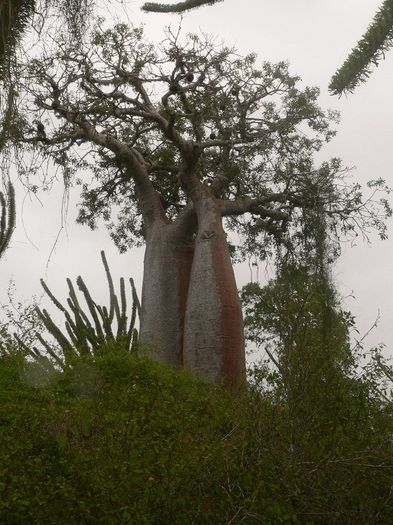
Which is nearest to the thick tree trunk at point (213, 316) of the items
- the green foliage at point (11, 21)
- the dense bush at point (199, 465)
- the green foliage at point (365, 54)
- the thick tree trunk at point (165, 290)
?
the thick tree trunk at point (165, 290)

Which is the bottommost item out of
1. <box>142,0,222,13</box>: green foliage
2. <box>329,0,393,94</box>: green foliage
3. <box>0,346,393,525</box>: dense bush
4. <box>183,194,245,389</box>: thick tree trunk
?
<box>0,346,393,525</box>: dense bush

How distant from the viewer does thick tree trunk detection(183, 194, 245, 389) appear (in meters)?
11.0

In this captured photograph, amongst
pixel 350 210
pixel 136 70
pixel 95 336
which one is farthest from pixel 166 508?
pixel 350 210

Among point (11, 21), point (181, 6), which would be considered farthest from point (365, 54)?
point (11, 21)

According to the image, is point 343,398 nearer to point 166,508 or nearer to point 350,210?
point 166,508

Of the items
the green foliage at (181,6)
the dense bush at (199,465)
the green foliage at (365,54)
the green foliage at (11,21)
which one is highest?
the green foliage at (11,21)

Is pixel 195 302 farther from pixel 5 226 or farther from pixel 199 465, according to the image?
pixel 199 465

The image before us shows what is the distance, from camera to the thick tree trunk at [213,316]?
11023 mm

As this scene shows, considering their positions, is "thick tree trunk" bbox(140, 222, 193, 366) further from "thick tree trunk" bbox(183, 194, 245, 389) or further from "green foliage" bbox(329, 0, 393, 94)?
"green foliage" bbox(329, 0, 393, 94)

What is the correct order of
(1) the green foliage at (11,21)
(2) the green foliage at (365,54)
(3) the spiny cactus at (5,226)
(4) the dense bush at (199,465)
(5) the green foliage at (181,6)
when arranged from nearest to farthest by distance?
1. (2) the green foliage at (365,54)
2. (5) the green foliage at (181,6)
3. (1) the green foliage at (11,21)
4. (4) the dense bush at (199,465)
5. (3) the spiny cactus at (5,226)

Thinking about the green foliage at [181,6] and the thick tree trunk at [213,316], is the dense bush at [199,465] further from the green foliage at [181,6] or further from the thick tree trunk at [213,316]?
the thick tree trunk at [213,316]

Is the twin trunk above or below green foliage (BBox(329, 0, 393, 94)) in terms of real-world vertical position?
above

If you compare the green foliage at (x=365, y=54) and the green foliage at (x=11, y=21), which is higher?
the green foliage at (x=11, y=21)

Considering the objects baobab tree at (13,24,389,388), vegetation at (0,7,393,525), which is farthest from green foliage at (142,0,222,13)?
baobab tree at (13,24,389,388)
